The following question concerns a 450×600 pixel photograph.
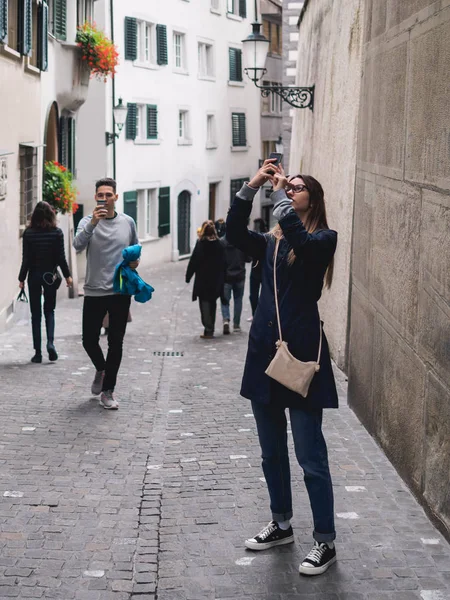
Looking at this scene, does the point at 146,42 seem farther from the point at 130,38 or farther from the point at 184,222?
the point at 184,222

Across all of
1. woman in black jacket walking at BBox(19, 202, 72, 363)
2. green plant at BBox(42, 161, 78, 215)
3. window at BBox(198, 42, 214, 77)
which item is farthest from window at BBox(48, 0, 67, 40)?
window at BBox(198, 42, 214, 77)

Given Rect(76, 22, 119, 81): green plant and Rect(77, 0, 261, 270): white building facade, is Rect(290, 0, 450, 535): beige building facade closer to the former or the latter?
Rect(76, 22, 119, 81): green plant

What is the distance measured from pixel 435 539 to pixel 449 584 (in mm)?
658

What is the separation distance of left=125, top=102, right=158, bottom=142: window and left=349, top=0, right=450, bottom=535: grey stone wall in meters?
25.2

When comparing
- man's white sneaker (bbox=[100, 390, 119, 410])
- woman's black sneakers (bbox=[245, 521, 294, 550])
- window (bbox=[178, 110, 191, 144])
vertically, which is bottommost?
man's white sneaker (bbox=[100, 390, 119, 410])

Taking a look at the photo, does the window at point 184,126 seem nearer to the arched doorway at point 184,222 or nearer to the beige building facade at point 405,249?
the arched doorway at point 184,222

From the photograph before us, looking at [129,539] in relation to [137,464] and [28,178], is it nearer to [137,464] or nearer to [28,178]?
[137,464]

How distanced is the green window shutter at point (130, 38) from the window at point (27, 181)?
14.5 m

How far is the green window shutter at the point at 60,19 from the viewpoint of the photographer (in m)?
21.6

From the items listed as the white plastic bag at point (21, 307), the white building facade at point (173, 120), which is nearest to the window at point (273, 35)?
the white building facade at point (173, 120)

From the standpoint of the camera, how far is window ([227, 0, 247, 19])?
137ft

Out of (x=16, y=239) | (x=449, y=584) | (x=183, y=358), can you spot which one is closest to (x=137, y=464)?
(x=449, y=584)

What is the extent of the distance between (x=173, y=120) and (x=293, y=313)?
107ft

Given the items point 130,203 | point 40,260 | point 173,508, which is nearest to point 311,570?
point 173,508
